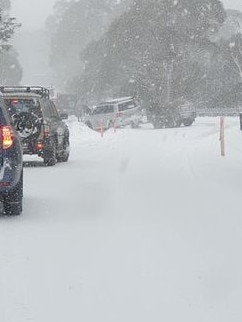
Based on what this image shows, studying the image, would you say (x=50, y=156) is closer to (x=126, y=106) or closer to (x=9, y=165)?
(x=9, y=165)

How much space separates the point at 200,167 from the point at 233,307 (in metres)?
12.0

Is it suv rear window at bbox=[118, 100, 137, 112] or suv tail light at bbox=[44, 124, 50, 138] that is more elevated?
suv tail light at bbox=[44, 124, 50, 138]

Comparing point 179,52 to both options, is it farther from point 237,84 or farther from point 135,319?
point 135,319

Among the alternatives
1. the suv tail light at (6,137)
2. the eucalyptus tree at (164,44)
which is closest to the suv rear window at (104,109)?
the eucalyptus tree at (164,44)

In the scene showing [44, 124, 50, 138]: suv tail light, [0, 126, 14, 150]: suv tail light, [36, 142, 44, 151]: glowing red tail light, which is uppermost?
[0, 126, 14, 150]: suv tail light

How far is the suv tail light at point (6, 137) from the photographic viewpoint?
31.1 ft

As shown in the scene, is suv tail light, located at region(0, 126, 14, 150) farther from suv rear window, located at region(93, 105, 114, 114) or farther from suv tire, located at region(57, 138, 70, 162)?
suv rear window, located at region(93, 105, 114, 114)

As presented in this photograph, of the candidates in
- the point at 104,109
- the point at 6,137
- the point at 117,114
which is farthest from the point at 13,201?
the point at 104,109

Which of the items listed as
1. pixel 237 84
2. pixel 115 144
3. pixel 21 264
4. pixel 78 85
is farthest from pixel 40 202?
pixel 78 85

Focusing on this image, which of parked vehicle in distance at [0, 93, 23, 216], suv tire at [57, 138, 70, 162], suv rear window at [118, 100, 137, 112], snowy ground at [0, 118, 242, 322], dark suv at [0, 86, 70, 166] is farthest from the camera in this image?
suv rear window at [118, 100, 137, 112]

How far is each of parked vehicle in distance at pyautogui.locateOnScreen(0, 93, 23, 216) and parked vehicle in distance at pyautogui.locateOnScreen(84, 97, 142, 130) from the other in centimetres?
3310

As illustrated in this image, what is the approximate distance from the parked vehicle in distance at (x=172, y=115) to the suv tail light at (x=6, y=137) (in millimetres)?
34003

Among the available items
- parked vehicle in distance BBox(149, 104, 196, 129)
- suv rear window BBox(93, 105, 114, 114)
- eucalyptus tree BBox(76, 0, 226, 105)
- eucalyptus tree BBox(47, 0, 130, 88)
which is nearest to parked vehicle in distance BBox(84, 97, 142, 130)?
suv rear window BBox(93, 105, 114, 114)

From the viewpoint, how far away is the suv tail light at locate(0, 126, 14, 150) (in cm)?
949
